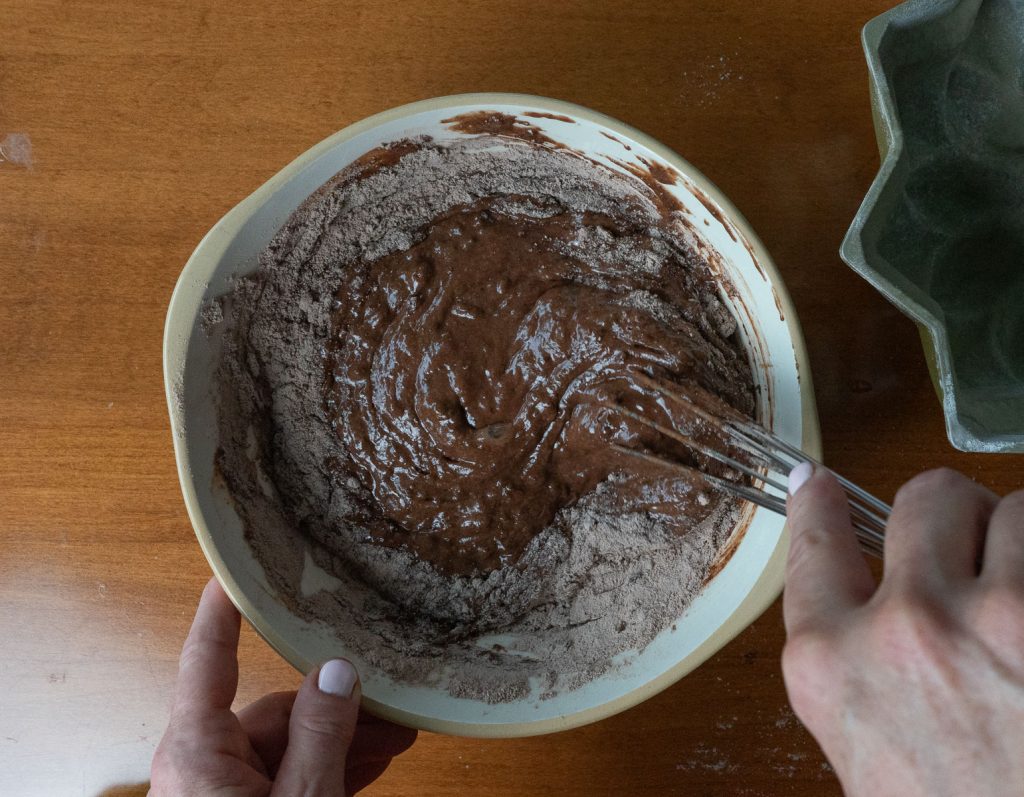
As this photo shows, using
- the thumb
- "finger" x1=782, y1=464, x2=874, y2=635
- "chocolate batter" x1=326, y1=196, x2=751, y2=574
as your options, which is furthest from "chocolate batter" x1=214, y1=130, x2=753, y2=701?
"finger" x1=782, y1=464, x2=874, y2=635

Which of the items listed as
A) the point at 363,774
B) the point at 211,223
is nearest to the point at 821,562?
the point at 363,774

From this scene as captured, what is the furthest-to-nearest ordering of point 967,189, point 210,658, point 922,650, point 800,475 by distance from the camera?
point 967,189 → point 210,658 → point 800,475 → point 922,650

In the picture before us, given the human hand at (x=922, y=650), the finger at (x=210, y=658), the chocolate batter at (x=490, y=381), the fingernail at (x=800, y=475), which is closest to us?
the human hand at (x=922, y=650)

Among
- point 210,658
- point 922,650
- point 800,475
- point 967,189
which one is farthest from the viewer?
point 967,189

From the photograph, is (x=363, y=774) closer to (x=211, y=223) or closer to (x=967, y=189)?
(x=211, y=223)

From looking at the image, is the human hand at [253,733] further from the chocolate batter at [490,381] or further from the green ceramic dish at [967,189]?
the green ceramic dish at [967,189]

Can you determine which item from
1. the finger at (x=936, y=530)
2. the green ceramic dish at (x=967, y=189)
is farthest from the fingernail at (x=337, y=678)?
the green ceramic dish at (x=967, y=189)
